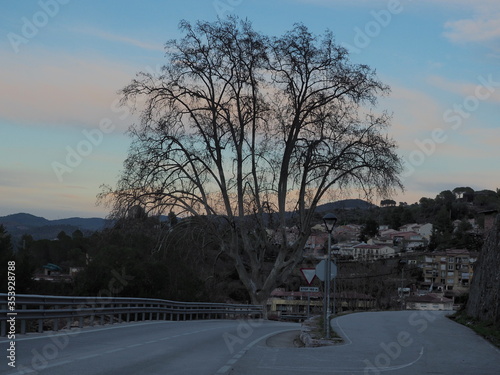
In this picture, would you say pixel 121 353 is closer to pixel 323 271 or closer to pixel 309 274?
pixel 323 271

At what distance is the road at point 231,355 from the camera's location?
1159cm

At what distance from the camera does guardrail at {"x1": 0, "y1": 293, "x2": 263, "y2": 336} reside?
16.5 m

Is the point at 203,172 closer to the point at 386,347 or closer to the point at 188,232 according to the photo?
the point at 188,232

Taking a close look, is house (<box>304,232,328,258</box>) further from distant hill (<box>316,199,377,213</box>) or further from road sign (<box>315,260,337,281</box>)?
road sign (<box>315,260,337,281</box>)

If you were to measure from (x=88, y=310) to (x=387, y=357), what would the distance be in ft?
33.3

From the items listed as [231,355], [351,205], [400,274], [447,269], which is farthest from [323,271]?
[447,269]

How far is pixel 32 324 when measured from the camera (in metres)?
25.6

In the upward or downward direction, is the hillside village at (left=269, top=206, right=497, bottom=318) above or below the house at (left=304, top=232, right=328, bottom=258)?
below

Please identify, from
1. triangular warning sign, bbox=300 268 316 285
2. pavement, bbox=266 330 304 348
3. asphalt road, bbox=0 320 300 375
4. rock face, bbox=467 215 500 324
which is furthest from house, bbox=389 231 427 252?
asphalt road, bbox=0 320 300 375

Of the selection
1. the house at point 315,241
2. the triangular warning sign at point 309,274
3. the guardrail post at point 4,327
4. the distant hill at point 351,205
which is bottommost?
the guardrail post at point 4,327

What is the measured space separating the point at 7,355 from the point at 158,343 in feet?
18.3

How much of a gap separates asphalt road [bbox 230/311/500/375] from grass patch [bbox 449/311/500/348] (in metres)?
0.29

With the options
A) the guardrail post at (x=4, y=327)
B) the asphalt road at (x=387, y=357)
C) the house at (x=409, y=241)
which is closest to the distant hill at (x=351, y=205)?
the asphalt road at (x=387, y=357)

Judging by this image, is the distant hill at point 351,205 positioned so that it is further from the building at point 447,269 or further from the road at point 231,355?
the building at point 447,269
